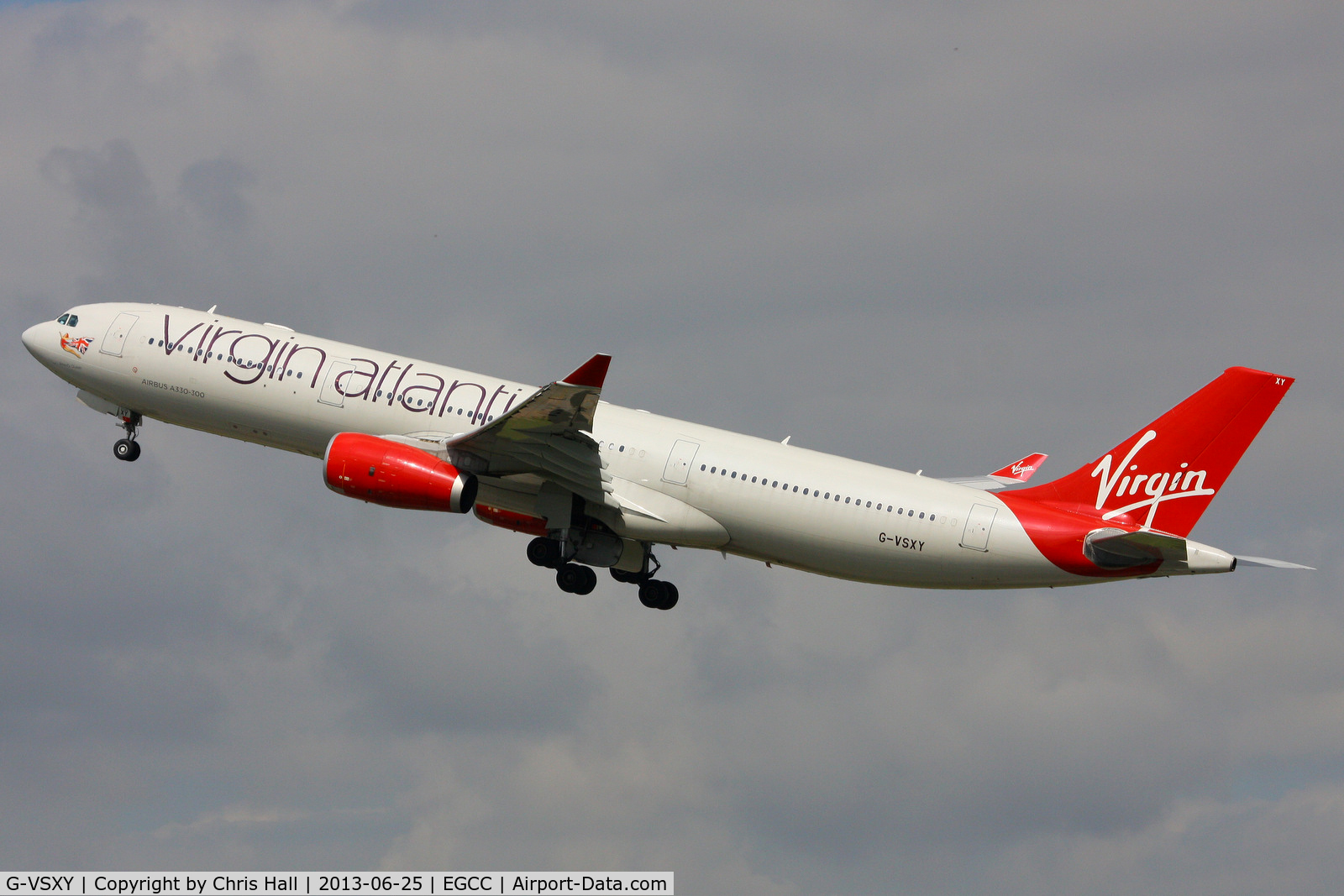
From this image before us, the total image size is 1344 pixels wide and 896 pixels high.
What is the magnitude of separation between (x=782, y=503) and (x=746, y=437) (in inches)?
127

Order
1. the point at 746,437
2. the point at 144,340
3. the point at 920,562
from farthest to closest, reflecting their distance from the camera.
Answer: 1. the point at 144,340
2. the point at 746,437
3. the point at 920,562

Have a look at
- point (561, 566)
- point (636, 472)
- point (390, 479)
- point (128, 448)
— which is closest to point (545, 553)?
point (561, 566)

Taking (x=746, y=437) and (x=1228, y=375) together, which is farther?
(x=746, y=437)

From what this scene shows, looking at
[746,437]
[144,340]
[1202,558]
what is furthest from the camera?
[144,340]

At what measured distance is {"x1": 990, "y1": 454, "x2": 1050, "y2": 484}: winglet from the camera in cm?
5309

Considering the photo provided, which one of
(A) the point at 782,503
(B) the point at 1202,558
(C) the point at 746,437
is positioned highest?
(C) the point at 746,437

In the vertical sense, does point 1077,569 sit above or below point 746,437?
below

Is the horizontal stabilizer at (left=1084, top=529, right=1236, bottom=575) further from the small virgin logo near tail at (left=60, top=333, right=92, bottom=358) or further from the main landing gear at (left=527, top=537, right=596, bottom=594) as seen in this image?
the small virgin logo near tail at (left=60, top=333, right=92, bottom=358)

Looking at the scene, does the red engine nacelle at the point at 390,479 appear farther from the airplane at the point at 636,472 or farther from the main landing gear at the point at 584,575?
the main landing gear at the point at 584,575

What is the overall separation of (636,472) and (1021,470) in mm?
14996

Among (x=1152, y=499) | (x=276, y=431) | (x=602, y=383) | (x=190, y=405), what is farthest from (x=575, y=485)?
(x=1152, y=499)

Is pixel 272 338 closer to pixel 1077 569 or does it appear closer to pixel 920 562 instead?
pixel 920 562

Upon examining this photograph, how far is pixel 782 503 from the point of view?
1805 inches

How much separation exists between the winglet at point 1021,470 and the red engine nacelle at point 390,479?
793 inches
